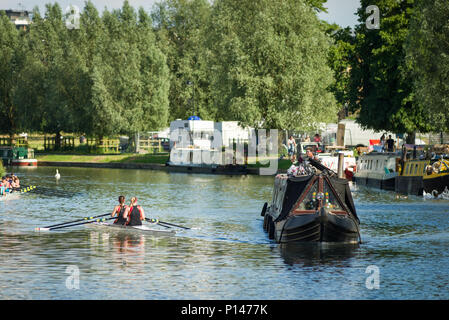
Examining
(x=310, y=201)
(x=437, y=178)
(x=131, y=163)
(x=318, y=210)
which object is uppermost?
(x=310, y=201)

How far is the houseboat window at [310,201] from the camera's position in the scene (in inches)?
1384

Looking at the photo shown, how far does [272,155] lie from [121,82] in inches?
1038

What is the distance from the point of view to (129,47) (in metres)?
109

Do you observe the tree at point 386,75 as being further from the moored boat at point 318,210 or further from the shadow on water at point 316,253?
the shadow on water at point 316,253

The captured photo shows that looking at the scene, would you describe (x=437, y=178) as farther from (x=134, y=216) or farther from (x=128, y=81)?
(x=128, y=81)

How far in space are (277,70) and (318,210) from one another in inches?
2109

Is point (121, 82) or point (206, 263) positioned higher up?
point (121, 82)

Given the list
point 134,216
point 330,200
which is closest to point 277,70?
point 134,216

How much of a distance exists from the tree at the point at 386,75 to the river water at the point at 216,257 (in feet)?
95.4

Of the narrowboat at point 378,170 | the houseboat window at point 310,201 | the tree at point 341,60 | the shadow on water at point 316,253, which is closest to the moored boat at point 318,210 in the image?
the houseboat window at point 310,201

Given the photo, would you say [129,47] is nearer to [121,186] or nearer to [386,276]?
[121,186]

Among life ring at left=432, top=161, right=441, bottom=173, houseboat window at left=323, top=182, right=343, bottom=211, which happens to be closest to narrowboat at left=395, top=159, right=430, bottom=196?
life ring at left=432, top=161, right=441, bottom=173

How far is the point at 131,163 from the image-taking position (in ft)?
326

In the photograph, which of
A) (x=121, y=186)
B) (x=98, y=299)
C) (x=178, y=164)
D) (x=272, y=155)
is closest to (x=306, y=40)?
(x=272, y=155)
